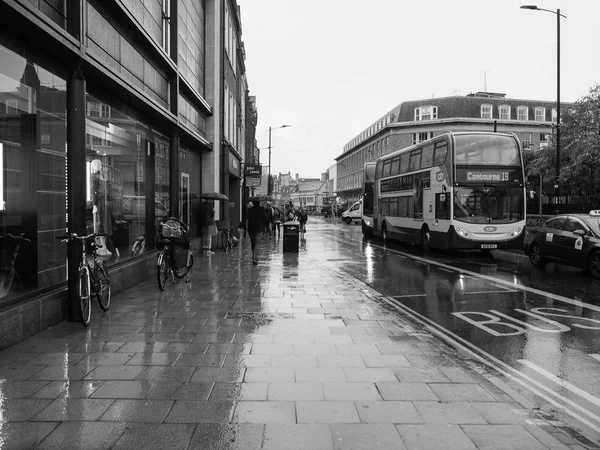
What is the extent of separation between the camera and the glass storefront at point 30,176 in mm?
6066

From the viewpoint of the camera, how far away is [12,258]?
6.13 meters

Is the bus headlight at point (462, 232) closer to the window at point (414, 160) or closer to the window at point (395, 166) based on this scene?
the window at point (414, 160)

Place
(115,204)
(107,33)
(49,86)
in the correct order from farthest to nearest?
1. (115,204)
2. (107,33)
3. (49,86)

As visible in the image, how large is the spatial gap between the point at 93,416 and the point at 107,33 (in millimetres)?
7545

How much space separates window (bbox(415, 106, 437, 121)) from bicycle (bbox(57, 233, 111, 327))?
210 feet

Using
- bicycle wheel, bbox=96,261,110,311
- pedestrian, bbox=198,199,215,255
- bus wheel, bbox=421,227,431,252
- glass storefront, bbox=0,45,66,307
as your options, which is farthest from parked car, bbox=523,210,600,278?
glass storefront, bbox=0,45,66,307

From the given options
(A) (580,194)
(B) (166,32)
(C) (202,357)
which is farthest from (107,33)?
(A) (580,194)

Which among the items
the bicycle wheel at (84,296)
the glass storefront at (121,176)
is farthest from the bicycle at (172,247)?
the bicycle wheel at (84,296)

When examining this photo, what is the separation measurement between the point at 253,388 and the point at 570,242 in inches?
423

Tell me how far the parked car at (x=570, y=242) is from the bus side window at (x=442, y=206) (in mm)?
2786

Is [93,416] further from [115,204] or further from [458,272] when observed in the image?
[458,272]

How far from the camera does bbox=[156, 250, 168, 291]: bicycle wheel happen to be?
9234mm

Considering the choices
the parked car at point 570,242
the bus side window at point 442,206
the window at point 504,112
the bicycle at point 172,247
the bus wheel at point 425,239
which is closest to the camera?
the bicycle at point 172,247

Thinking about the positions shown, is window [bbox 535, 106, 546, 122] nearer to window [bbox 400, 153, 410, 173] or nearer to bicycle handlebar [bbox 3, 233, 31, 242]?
window [bbox 400, 153, 410, 173]
